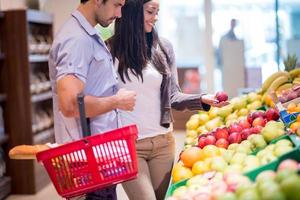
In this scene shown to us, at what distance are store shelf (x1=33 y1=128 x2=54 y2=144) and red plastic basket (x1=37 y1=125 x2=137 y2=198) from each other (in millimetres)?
3363

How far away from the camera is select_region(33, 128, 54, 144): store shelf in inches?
213

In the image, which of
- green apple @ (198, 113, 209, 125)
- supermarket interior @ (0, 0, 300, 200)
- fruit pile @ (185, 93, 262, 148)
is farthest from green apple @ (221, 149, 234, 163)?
green apple @ (198, 113, 209, 125)

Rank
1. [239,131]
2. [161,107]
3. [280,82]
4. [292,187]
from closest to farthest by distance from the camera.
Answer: [292,187] → [239,131] → [161,107] → [280,82]

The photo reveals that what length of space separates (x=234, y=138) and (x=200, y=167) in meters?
0.41

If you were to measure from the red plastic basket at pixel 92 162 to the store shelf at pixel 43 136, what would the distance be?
11.0 feet

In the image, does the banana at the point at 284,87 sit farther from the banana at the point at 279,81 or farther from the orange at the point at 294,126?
the orange at the point at 294,126

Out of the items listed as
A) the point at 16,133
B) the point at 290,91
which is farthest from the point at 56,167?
the point at 16,133

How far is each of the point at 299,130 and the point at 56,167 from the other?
103 cm

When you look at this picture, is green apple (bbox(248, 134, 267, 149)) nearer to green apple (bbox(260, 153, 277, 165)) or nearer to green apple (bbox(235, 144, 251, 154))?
green apple (bbox(235, 144, 251, 154))

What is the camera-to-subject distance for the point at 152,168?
288 centimetres

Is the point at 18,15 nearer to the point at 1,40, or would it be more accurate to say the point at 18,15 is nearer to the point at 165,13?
the point at 1,40

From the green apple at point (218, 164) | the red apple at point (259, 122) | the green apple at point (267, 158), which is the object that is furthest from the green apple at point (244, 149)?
the red apple at point (259, 122)

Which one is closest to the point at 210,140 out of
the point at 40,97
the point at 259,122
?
the point at 259,122

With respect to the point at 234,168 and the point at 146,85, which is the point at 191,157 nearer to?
the point at 234,168
